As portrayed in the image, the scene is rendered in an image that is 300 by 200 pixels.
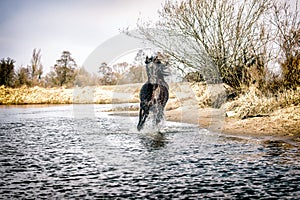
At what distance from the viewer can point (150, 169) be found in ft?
21.5

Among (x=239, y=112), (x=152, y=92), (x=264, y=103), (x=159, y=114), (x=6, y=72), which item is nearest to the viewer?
(x=152, y=92)

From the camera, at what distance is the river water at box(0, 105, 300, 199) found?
5.07 m

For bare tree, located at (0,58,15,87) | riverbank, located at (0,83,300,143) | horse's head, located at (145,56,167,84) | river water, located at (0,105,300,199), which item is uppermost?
bare tree, located at (0,58,15,87)

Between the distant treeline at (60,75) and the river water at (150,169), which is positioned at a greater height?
the distant treeline at (60,75)

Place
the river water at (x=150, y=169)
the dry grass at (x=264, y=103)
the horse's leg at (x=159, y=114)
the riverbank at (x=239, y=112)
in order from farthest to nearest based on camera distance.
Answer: the dry grass at (x=264, y=103), the horse's leg at (x=159, y=114), the riverbank at (x=239, y=112), the river water at (x=150, y=169)

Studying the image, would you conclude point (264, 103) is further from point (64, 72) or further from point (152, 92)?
point (64, 72)

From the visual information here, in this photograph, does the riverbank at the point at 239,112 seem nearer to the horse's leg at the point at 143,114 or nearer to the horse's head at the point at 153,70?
the horse's leg at the point at 143,114

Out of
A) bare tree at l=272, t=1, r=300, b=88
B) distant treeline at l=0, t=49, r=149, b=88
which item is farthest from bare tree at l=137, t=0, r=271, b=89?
distant treeline at l=0, t=49, r=149, b=88

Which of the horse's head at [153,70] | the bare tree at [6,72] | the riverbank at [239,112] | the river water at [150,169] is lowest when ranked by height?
the river water at [150,169]

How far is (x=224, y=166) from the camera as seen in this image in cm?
673

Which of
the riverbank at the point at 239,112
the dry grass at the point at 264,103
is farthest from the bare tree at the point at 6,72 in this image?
the dry grass at the point at 264,103

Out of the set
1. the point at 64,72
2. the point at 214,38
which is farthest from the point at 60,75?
the point at 214,38

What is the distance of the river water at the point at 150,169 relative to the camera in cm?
507

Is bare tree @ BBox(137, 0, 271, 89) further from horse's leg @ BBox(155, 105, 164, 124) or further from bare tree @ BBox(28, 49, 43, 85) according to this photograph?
bare tree @ BBox(28, 49, 43, 85)
